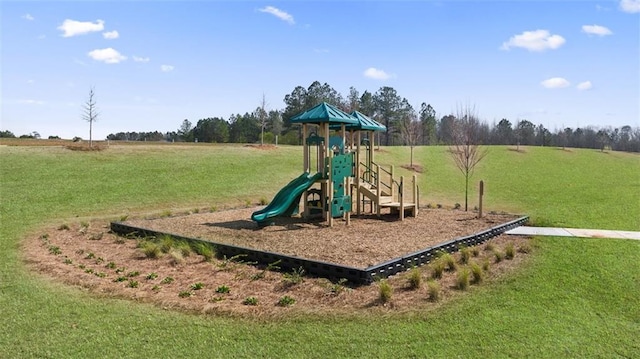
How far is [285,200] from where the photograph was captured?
10.8 m

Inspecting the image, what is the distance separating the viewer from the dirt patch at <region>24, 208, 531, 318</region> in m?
5.55

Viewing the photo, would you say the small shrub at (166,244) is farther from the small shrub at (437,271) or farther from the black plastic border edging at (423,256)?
the small shrub at (437,271)

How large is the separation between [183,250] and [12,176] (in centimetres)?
1484

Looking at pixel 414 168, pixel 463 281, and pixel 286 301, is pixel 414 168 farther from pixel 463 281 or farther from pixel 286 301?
pixel 286 301

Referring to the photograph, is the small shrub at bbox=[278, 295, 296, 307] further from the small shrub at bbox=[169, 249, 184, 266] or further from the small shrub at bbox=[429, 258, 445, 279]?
the small shrub at bbox=[169, 249, 184, 266]

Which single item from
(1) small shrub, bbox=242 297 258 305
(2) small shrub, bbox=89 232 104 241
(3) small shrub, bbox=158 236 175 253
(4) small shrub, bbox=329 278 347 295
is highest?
(3) small shrub, bbox=158 236 175 253

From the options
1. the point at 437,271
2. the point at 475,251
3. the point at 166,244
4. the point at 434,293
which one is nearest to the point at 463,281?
the point at 437,271

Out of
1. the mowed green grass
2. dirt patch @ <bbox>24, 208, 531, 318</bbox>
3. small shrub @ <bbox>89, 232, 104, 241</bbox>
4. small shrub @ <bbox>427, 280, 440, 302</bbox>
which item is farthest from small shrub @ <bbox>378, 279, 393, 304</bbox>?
small shrub @ <bbox>89, 232, 104, 241</bbox>

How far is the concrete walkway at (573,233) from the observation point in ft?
30.6

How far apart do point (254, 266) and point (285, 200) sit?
363cm

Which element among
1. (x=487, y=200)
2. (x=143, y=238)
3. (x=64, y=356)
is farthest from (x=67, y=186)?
(x=487, y=200)

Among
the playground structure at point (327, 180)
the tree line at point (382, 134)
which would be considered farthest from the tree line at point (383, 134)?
the playground structure at point (327, 180)

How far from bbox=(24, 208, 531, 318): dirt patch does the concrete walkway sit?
2.29 feet

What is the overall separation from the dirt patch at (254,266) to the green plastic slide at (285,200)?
389 mm
